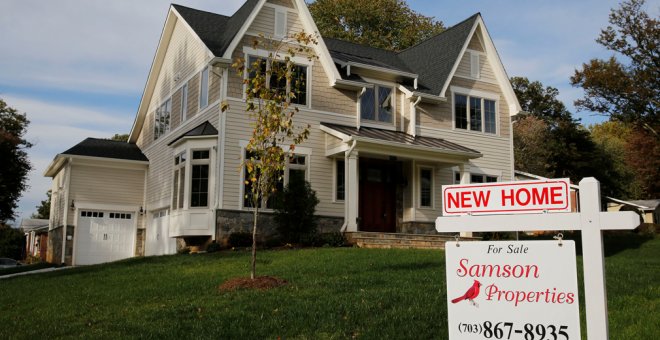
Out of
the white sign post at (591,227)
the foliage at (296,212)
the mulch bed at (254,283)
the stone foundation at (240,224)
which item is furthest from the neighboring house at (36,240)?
the white sign post at (591,227)

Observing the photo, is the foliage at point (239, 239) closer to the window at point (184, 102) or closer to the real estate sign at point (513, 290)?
the window at point (184, 102)

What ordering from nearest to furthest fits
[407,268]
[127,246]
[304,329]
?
[304,329], [407,268], [127,246]

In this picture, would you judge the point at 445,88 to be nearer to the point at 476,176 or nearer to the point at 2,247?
the point at 476,176

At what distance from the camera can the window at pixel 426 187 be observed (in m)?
21.1

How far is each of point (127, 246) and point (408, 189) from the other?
11.2m

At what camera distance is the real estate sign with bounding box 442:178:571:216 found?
4062 mm

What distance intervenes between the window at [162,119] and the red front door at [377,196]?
25.8ft

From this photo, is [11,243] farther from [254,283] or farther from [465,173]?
[254,283]

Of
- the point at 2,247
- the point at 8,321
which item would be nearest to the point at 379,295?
the point at 8,321

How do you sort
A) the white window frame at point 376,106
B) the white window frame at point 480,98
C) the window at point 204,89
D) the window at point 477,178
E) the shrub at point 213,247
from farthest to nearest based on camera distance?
the white window frame at point 480,98
the window at point 477,178
the white window frame at point 376,106
the window at point 204,89
the shrub at point 213,247

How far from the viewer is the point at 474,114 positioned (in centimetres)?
2300

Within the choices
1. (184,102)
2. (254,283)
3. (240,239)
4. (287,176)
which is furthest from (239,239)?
(254,283)

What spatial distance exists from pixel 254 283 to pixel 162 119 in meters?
15.6

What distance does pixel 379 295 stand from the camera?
8.53 m
